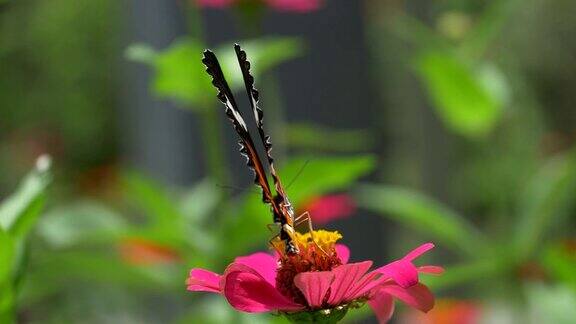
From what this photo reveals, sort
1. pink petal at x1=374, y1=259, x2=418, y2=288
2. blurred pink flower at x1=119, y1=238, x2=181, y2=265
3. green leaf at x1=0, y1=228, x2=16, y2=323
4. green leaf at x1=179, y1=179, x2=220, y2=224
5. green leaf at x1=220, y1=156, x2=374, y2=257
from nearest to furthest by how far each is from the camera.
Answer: pink petal at x1=374, y1=259, x2=418, y2=288
green leaf at x1=0, y1=228, x2=16, y2=323
green leaf at x1=220, y1=156, x2=374, y2=257
green leaf at x1=179, y1=179, x2=220, y2=224
blurred pink flower at x1=119, y1=238, x2=181, y2=265

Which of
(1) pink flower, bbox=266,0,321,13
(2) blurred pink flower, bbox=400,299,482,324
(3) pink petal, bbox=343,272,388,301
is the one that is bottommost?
(3) pink petal, bbox=343,272,388,301

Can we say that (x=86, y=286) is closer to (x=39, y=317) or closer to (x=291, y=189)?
(x=39, y=317)

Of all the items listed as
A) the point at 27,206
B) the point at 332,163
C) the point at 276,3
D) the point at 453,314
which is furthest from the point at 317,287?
the point at 453,314

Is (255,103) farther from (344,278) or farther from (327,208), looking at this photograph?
(327,208)

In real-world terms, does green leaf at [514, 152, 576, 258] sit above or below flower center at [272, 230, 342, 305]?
above

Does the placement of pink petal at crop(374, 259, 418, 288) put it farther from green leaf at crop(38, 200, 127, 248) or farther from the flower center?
green leaf at crop(38, 200, 127, 248)

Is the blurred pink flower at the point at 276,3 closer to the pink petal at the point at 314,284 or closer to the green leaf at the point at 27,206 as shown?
the green leaf at the point at 27,206

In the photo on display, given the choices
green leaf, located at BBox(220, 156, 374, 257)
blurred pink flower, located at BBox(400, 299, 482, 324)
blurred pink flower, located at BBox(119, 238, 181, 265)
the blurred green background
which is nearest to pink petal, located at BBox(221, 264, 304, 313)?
the blurred green background

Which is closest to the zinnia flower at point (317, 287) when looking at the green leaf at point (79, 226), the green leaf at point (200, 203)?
the green leaf at point (79, 226)

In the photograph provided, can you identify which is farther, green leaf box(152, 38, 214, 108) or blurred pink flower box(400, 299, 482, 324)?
blurred pink flower box(400, 299, 482, 324)

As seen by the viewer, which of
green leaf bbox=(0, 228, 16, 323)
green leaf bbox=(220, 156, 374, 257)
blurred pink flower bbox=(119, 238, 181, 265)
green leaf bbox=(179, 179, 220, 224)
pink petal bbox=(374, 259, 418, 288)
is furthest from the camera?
blurred pink flower bbox=(119, 238, 181, 265)
